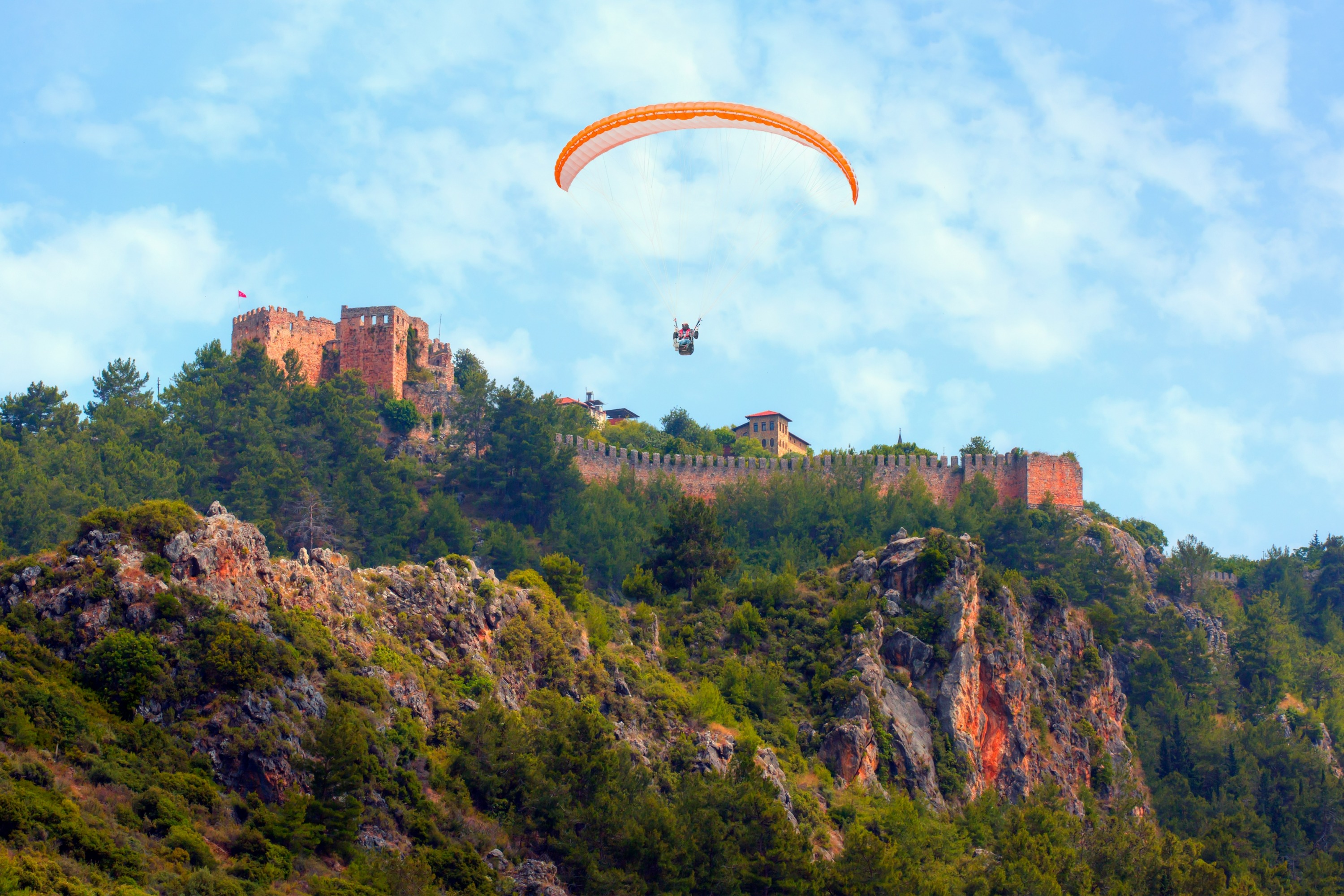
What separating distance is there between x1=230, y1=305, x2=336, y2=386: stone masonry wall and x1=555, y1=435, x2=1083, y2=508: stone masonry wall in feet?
44.5

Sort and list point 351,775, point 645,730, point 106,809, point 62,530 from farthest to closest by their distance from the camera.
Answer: point 62,530 → point 645,730 → point 351,775 → point 106,809

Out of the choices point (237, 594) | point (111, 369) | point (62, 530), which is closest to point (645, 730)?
point (237, 594)

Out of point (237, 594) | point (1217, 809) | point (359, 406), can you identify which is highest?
point (359, 406)

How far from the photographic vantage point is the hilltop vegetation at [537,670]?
1213 inches

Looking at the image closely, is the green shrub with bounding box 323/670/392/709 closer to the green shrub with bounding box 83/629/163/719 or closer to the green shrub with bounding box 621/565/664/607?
the green shrub with bounding box 83/629/163/719

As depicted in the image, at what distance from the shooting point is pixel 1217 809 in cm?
5438

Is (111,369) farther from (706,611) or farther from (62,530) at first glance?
(706,611)

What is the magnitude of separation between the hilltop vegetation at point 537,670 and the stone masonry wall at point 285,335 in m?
2.54

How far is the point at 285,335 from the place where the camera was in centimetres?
7156

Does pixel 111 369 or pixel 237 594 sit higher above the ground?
pixel 111 369

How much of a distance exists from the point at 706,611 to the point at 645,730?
28.7 ft

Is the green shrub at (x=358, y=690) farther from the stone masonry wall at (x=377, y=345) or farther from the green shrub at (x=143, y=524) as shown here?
the stone masonry wall at (x=377, y=345)

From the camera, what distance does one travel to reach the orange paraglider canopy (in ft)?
132

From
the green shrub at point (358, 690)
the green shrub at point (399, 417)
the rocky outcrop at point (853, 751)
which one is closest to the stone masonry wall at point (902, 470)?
the green shrub at point (399, 417)
